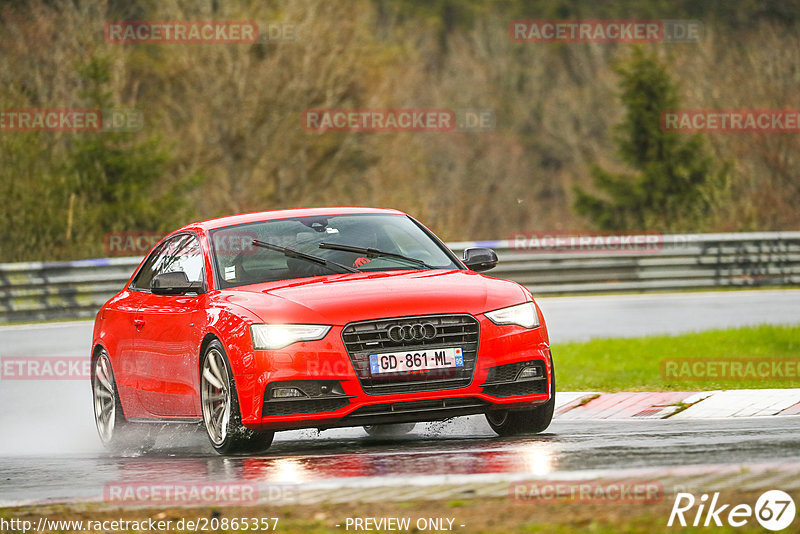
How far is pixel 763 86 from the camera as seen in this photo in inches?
1489

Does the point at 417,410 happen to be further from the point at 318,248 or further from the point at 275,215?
the point at 275,215

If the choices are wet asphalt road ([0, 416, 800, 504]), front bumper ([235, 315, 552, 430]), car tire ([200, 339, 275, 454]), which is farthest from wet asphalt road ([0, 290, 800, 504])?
front bumper ([235, 315, 552, 430])

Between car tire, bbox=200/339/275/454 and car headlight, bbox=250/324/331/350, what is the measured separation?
310mm

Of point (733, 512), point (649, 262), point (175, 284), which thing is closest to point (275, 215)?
point (175, 284)

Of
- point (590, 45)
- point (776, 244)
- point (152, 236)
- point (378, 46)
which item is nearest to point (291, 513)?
point (776, 244)

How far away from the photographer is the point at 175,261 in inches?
400

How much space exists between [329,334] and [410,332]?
47 centimetres

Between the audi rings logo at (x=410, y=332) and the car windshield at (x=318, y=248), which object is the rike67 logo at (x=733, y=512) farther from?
the car windshield at (x=318, y=248)

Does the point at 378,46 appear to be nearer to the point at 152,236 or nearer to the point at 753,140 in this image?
the point at 753,140

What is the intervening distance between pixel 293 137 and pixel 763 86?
12.9 metres

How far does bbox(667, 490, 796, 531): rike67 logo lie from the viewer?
5148 mm

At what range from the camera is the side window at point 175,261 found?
31.6 ft

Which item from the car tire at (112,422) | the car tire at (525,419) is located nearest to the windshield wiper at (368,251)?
the car tire at (525,419)

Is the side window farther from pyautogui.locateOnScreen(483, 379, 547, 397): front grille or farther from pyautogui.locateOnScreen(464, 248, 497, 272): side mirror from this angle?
pyautogui.locateOnScreen(483, 379, 547, 397): front grille
